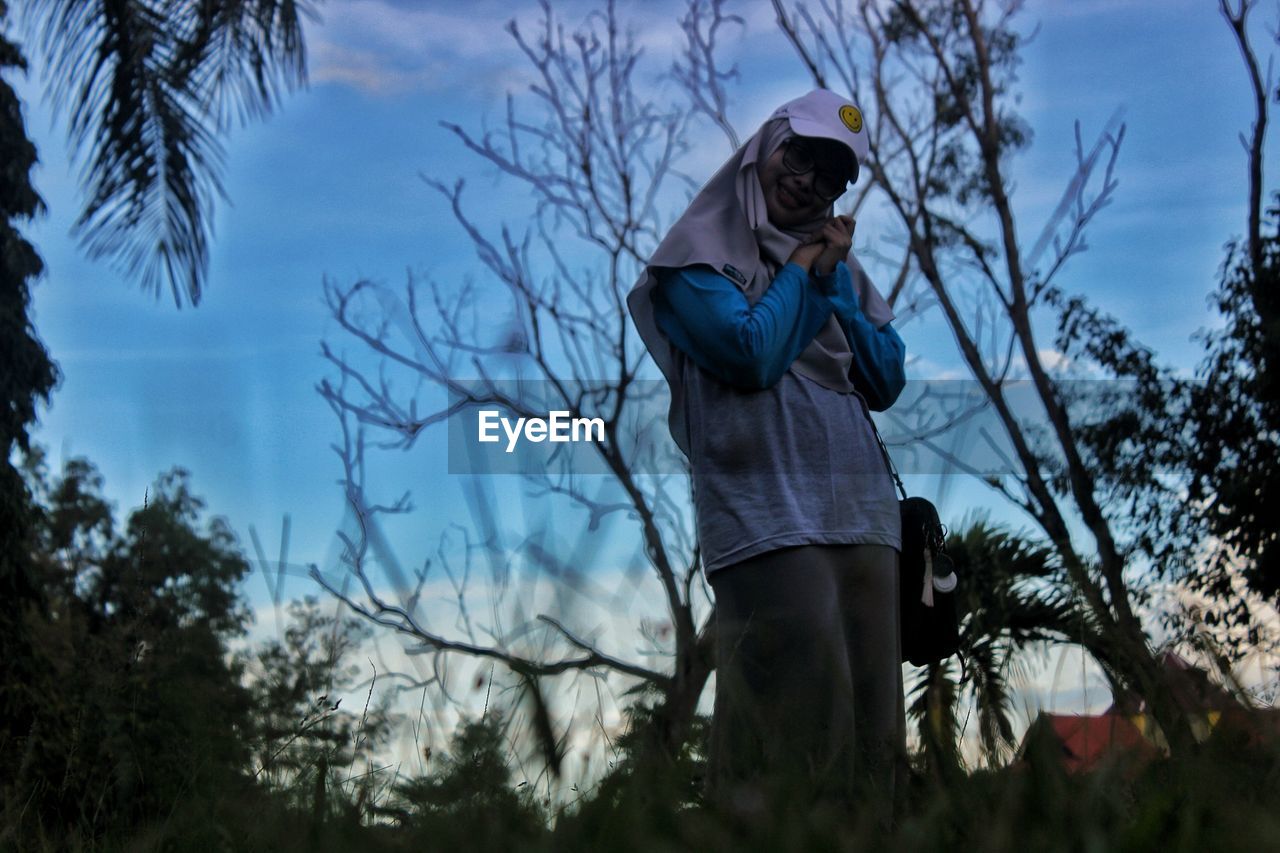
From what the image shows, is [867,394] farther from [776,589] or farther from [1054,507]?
[1054,507]

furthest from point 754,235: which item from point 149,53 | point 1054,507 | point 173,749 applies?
point 1054,507

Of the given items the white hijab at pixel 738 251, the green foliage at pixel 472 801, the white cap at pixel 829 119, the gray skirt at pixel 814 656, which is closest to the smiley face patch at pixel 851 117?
the white cap at pixel 829 119

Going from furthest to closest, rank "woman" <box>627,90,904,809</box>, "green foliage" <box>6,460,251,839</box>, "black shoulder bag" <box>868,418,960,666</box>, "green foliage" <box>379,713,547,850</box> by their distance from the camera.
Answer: "black shoulder bag" <box>868,418,960,666</box>
"woman" <box>627,90,904,809</box>
"green foliage" <box>6,460,251,839</box>
"green foliage" <box>379,713,547,850</box>

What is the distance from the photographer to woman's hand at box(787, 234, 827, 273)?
8.00ft

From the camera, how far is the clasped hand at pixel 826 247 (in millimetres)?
2430

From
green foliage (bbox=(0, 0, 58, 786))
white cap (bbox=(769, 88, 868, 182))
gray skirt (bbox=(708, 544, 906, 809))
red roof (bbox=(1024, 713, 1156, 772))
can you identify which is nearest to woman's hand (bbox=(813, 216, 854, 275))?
white cap (bbox=(769, 88, 868, 182))

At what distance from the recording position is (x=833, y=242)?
2439mm

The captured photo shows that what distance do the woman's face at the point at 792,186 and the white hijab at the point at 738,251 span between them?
0.02m

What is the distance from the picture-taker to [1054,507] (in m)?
13.8

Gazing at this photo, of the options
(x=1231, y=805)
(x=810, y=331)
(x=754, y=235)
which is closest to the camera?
(x=1231, y=805)

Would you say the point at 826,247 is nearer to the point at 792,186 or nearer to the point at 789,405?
the point at 792,186

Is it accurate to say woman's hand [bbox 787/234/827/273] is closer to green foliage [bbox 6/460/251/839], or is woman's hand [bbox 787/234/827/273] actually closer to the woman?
the woman

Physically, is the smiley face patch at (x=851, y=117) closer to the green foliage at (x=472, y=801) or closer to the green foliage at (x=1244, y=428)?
the green foliage at (x=472, y=801)

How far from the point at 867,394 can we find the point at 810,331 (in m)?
0.30
